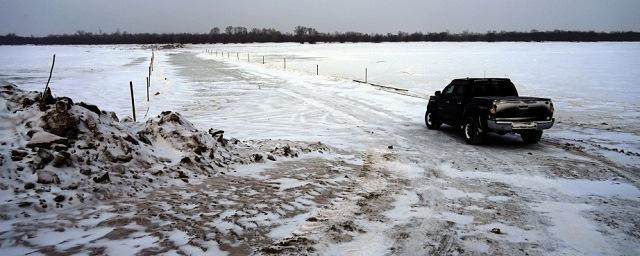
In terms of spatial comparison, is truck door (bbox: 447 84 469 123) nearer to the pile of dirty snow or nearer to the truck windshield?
the truck windshield

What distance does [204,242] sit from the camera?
187 inches

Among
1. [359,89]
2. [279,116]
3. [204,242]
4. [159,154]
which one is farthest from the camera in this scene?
[359,89]

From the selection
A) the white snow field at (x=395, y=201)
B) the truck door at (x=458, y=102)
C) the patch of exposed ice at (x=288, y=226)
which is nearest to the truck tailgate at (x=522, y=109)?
the white snow field at (x=395, y=201)

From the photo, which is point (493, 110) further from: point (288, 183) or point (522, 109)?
point (288, 183)

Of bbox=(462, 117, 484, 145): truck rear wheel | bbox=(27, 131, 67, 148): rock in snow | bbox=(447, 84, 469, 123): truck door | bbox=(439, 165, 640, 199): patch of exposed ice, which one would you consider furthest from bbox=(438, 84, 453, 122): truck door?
bbox=(27, 131, 67, 148): rock in snow

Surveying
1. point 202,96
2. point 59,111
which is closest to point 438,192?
point 59,111

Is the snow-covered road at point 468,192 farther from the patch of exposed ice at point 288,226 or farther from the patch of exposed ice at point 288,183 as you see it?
the patch of exposed ice at point 288,183

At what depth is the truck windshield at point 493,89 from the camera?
11812 mm

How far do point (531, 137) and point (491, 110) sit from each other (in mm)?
1611

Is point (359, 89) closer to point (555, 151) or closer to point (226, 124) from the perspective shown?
point (226, 124)

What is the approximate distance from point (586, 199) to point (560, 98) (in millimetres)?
16036

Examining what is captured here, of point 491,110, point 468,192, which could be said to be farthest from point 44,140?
point 491,110

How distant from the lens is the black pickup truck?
1023 centimetres

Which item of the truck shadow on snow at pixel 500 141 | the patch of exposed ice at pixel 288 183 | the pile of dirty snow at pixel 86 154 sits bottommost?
the truck shadow on snow at pixel 500 141
